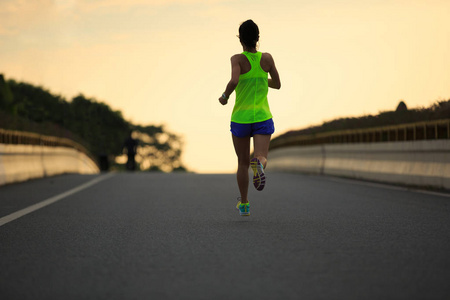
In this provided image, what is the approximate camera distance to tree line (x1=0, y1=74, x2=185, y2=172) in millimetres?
95356

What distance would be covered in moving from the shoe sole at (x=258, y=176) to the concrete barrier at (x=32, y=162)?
32.2 ft

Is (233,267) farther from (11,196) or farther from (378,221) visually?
(11,196)

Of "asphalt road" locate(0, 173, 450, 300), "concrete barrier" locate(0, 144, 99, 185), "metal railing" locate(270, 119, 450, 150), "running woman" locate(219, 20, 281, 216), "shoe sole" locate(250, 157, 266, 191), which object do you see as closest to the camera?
"asphalt road" locate(0, 173, 450, 300)

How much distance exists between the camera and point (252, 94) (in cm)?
908

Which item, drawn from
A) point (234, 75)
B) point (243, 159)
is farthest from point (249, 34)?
point (243, 159)

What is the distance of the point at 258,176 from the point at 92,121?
107802 mm

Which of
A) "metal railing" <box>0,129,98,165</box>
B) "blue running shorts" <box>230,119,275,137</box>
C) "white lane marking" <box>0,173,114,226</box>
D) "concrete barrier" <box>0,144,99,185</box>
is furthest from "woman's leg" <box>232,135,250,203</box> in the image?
"metal railing" <box>0,129,98,165</box>

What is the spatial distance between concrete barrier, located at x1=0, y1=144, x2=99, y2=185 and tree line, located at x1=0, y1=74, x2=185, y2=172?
186ft

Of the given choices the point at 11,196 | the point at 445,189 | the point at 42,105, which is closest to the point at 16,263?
the point at 11,196

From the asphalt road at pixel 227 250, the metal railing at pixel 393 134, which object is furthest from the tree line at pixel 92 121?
the asphalt road at pixel 227 250

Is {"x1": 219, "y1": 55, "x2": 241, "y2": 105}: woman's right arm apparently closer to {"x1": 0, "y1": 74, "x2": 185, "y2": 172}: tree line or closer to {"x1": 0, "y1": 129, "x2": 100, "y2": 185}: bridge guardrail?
{"x1": 0, "y1": 129, "x2": 100, "y2": 185}: bridge guardrail

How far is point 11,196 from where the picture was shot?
45.0ft

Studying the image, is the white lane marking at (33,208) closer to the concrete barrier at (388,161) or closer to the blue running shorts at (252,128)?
the blue running shorts at (252,128)

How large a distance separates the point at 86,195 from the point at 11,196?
1.34 metres
